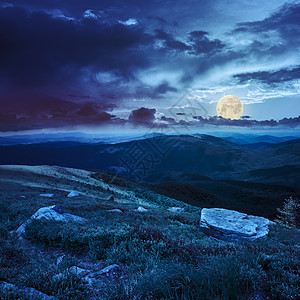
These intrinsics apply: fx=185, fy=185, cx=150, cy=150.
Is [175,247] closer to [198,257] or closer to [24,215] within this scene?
[198,257]

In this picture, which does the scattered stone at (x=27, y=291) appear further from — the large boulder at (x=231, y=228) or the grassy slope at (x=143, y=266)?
the large boulder at (x=231, y=228)

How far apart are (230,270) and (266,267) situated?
5.80ft

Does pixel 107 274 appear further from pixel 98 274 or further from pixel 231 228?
pixel 231 228

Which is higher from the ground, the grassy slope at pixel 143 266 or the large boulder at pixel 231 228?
the grassy slope at pixel 143 266

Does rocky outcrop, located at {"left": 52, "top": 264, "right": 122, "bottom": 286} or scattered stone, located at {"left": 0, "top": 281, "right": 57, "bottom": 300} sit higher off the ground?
scattered stone, located at {"left": 0, "top": 281, "right": 57, "bottom": 300}

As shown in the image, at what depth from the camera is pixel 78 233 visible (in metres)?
6.29

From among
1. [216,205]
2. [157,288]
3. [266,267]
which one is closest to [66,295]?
[157,288]

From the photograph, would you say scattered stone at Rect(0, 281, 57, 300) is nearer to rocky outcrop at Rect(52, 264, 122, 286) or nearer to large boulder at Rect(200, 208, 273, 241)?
rocky outcrop at Rect(52, 264, 122, 286)

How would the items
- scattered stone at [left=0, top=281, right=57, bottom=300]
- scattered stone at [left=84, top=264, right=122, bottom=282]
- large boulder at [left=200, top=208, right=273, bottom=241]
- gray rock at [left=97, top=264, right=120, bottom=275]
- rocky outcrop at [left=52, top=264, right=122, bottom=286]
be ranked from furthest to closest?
large boulder at [left=200, top=208, right=273, bottom=241] → gray rock at [left=97, top=264, right=120, bottom=275] → scattered stone at [left=84, top=264, right=122, bottom=282] → rocky outcrop at [left=52, top=264, right=122, bottom=286] → scattered stone at [left=0, top=281, right=57, bottom=300]

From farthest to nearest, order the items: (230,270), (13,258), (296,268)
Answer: (13,258) < (296,268) < (230,270)

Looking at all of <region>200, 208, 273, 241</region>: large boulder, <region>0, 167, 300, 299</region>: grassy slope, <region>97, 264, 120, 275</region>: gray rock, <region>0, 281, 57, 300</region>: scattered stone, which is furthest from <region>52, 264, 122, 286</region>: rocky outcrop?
<region>200, 208, 273, 241</region>: large boulder

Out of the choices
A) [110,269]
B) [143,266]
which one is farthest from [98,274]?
[143,266]

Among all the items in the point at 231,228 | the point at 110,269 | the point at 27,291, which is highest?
the point at 27,291

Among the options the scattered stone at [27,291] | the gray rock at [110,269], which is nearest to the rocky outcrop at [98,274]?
the gray rock at [110,269]
